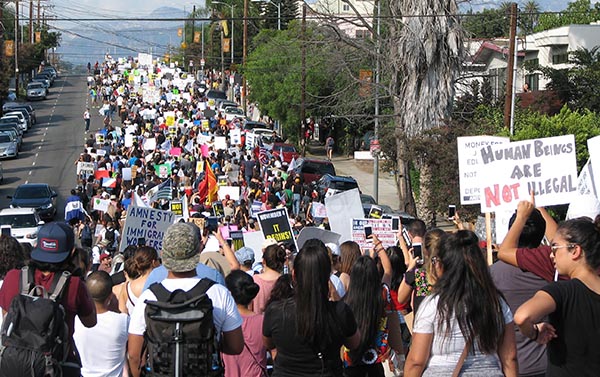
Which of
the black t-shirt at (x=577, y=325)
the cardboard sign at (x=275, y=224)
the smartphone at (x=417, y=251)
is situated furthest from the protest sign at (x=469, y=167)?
the black t-shirt at (x=577, y=325)

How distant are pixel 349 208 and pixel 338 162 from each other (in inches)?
1410

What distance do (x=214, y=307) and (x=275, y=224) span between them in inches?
303

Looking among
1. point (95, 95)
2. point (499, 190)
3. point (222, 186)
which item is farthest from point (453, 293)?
point (95, 95)

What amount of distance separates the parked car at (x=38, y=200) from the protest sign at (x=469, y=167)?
2031 centimetres

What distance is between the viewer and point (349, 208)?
46.2 feet

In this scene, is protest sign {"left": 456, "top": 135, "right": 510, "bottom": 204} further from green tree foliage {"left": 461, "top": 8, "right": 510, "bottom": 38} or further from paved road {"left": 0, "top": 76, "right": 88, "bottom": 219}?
paved road {"left": 0, "top": 76, "right": 88, "bottom": 219}

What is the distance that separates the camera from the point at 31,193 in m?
30.5

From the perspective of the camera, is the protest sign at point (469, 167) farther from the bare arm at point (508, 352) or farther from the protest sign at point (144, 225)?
the bare arm at point (508, 352)

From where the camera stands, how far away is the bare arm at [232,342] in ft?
17.8

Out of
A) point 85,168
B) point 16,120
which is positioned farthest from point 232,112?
point 85,168

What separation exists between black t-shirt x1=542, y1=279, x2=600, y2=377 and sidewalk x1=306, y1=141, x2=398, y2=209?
3098 centimetres

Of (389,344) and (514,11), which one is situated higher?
(514,11)

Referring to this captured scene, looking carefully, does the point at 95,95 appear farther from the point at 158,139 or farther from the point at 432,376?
the point at 432,376

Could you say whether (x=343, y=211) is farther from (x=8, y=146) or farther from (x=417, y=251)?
(x=8, y=146)
